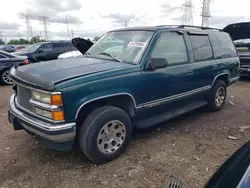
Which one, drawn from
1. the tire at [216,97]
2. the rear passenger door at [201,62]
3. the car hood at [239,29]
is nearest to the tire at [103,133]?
the rear passenger door at [201,62]

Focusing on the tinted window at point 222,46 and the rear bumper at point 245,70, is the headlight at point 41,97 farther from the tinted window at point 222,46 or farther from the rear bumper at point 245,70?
the rear bumper at point 245,70

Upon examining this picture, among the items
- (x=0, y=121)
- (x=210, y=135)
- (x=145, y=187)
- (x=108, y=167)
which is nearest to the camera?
(x=145, y=187)

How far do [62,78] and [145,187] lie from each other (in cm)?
160

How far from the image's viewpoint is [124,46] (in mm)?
3766

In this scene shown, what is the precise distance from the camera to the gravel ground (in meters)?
2.81

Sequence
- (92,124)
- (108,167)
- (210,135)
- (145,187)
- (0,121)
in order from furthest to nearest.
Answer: (0,121) → (210,135) → (108,167) → (92,124) → (145,187)

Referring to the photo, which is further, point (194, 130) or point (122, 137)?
point (194, 130)

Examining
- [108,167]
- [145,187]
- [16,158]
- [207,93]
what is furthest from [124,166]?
[207,93]

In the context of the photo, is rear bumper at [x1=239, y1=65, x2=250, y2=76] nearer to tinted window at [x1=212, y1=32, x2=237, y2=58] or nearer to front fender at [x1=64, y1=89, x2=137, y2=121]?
tinted window at [x1=212, y1=32, x2=237, y2=58]

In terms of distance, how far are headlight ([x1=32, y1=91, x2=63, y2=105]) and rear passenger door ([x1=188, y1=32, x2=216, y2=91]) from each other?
249cm

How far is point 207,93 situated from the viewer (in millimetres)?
4801

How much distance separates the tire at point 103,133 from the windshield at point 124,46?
2.85ft

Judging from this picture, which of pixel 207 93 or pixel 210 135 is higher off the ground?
pixel 207 93

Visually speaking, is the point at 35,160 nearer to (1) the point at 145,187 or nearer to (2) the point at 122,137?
(2) the point at 122,137
